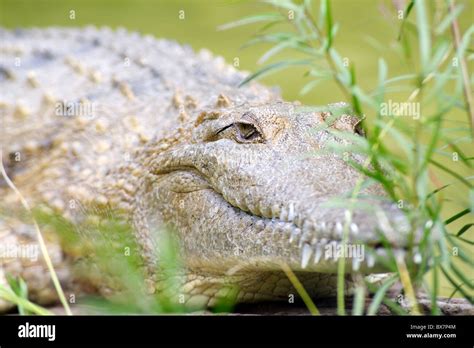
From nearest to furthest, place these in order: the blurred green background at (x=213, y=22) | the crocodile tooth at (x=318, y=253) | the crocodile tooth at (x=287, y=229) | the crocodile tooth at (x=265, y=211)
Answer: the crocodile tooth at (x=318, y=253)
the crocodile tooth at (x=287, y=229)
the crocodile tooth at (x=265, y=211)
the blurred green background at (x=213, y=22)

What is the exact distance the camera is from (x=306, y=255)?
8.70 ft

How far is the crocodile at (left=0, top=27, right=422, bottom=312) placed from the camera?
108 inches

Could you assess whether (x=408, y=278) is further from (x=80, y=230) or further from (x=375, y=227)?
(x=80, y=230)

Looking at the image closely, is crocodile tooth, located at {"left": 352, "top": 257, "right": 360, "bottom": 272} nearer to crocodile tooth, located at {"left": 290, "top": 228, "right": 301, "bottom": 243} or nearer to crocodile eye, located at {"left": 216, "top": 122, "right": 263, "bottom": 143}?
crocodile tooth, located at {"left": 290, "top": 228, "right": 301, "bottom": 243}

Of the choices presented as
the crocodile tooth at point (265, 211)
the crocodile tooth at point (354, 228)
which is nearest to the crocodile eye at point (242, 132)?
the crocodile tooth at point (265, 211)

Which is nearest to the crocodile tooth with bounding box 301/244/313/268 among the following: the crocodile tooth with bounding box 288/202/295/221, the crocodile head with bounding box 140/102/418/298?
the crocodile head with bounding box 140/102/418/298

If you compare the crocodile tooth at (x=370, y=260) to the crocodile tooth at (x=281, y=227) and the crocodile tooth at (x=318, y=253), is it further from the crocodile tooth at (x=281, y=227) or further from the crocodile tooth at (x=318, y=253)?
the crocodile tooth at (x=281, y=227)

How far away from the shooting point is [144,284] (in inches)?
145

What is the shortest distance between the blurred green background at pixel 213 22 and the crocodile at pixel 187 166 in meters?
2.06

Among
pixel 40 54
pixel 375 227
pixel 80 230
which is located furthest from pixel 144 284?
pixel 40 54

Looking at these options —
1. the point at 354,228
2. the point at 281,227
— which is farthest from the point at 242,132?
the point at 354,228

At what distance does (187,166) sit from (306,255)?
105 centimetres

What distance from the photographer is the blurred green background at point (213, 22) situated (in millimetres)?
7227
